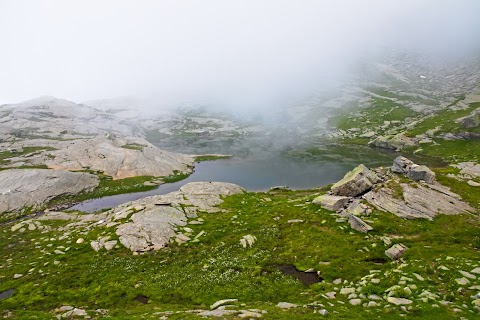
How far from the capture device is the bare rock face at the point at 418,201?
47312mm

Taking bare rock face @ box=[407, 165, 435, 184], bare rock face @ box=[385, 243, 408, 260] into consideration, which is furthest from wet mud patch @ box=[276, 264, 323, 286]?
bare rock face @ box=[407, 165, 435, 184]

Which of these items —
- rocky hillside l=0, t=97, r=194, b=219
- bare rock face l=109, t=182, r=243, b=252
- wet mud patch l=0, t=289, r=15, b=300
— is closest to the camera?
wet mud patch l=0, t=289, r=15, b=300

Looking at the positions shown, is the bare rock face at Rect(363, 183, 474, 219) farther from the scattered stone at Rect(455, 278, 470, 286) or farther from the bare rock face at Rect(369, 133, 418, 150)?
the bare rock face at Rect(369, 133, 418, 150)

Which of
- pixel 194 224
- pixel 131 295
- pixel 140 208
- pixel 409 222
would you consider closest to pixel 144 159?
pixel 140 208

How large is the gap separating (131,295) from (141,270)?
18.9ft

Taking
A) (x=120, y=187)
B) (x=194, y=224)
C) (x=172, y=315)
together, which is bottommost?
(x=120, y=187)

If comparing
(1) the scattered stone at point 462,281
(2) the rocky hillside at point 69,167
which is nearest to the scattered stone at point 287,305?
(1) the scattered stone at point 462,281

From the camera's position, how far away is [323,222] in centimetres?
5038

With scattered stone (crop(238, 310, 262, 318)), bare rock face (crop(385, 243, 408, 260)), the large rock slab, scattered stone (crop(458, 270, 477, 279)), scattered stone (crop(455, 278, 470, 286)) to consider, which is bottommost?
the large rock slab

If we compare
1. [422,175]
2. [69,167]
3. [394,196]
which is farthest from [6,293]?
[69,167]

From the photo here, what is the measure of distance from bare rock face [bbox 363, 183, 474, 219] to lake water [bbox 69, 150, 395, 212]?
5213 cm

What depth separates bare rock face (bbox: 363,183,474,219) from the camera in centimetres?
4731

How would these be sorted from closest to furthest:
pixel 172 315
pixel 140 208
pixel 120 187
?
pixel 172 315
pixel 140 208
pixel 120 187

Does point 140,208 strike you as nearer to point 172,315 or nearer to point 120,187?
point 172,315
